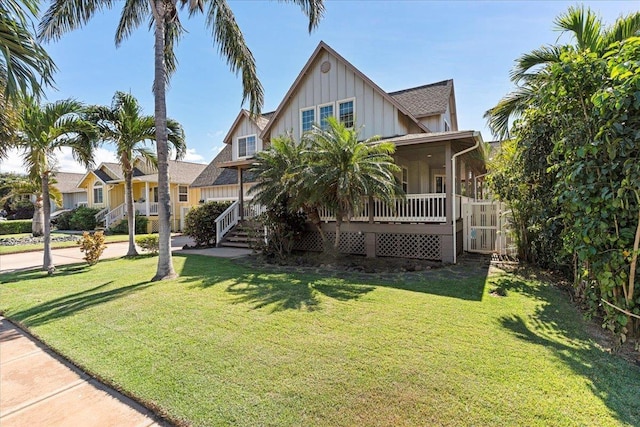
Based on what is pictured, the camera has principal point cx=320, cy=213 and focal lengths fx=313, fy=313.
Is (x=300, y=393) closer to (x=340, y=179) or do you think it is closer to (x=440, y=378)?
(x=440, y=378)

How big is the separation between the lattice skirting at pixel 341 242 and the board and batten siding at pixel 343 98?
14.9 ft

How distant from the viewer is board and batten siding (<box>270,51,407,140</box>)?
12641 mm

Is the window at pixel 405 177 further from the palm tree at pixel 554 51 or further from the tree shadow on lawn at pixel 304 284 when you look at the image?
the tree shadow on lawn at pixel 304 284

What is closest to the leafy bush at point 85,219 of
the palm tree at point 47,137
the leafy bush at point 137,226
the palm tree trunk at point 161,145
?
the leafy bush at point 137,226

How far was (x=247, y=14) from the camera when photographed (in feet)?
33.3

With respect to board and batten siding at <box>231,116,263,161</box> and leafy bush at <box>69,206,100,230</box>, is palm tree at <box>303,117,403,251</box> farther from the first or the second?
leafy bush at <box>69,206,100,230</box>

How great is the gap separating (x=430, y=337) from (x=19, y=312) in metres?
7.11

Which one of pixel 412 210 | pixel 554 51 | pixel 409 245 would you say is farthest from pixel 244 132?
pixel 554 51

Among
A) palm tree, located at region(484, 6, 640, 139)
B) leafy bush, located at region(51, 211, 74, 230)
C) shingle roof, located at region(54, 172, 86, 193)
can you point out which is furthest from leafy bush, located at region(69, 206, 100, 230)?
palm tree, located at region(484, 6, 640, 139)

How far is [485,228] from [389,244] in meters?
3.52

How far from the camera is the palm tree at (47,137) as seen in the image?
8516 mm

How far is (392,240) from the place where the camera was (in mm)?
10430

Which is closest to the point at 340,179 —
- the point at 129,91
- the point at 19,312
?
the point at 19,312

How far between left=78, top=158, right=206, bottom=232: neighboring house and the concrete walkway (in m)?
20.1
